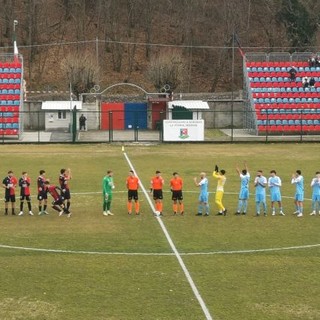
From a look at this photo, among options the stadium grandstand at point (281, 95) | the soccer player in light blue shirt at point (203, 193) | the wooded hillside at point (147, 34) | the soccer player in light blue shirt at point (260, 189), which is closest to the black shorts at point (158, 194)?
the soccer player in light blue shirt at point (203, 193)

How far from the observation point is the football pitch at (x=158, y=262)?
16281 millimetres

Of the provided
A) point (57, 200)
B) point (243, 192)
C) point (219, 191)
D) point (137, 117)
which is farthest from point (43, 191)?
point (137, 117)

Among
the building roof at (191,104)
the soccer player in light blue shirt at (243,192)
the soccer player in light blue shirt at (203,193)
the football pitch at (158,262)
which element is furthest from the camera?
the building roof at (191,104)

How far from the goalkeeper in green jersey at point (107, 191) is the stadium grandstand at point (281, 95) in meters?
30.9

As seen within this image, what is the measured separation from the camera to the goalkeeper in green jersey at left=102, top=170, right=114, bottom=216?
26609mm

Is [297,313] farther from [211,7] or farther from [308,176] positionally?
[211,7]

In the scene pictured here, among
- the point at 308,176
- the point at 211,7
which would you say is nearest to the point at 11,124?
the point at 308,176

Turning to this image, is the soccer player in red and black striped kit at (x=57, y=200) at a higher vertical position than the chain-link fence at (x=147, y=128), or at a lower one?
lower

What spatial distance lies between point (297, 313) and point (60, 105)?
50302mm

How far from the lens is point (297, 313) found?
15.9 meters

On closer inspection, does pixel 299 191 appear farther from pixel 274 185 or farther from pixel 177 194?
pixel 177 194

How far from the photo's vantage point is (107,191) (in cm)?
2669

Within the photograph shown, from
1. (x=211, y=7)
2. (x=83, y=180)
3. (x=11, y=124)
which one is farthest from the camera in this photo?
(x=211, y=7)

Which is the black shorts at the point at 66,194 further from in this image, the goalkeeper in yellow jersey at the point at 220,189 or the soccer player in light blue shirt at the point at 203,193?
the goalkeeper in yellow jersey at the point at 220,189
